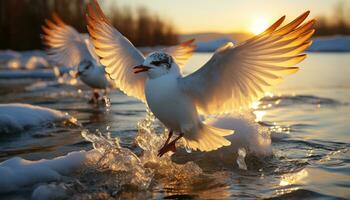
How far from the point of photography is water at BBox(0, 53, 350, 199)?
4379mm

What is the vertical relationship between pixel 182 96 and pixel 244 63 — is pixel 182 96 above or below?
below

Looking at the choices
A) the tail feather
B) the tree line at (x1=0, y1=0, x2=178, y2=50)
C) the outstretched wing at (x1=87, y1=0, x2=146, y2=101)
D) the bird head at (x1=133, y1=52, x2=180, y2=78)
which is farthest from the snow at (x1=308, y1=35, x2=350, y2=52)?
the bird head at (x1=133, y1=52, x2=180, y2=78)

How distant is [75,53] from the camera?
1136 centimetres

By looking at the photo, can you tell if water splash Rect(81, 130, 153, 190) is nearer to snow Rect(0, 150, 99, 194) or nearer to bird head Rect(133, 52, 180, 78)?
snow Rect(0, 150, 99, 194)

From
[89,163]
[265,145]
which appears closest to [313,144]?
[265,145]

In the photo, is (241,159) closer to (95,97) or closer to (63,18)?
(95,97)

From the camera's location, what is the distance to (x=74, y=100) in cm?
1160

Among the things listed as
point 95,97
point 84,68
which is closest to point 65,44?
point 84,68

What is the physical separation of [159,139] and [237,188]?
1806 mm

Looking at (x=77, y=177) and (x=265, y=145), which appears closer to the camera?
(x=77, y=177)

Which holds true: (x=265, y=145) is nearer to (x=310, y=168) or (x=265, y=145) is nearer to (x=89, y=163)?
(x=310, y=168)

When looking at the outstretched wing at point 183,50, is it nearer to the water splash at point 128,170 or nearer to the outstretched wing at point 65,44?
the water splash at point 128,170

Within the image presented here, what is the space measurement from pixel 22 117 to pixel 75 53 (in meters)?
3.95

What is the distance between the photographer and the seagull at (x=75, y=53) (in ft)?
34.5
